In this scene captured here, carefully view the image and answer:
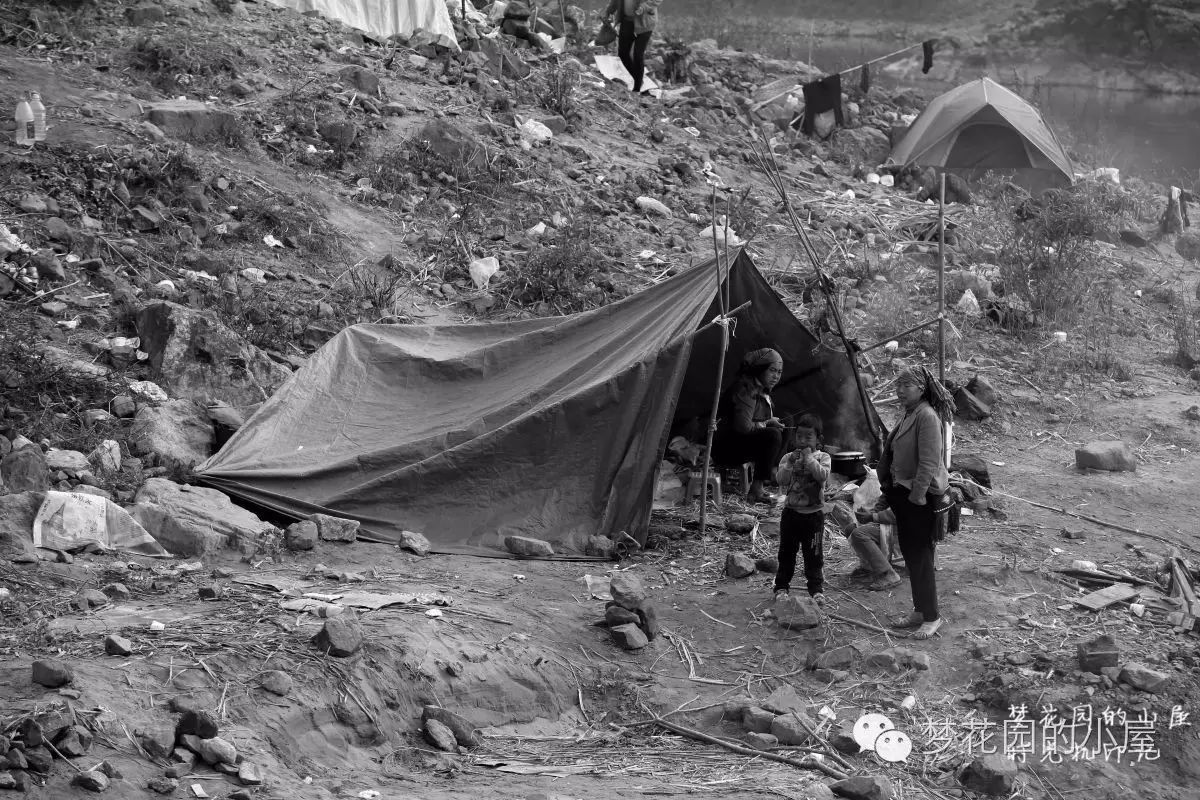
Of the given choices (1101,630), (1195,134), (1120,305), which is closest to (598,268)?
(1120,305)

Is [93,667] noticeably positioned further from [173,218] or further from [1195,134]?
[1195,134]

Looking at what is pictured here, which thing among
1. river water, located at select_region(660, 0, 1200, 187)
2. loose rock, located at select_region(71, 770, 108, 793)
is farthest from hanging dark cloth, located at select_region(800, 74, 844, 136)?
loose rock, located at select_region(71, 770, 108, 793)

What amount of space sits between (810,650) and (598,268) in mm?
5137

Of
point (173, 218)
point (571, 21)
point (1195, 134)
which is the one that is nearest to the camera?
point (173, 218)

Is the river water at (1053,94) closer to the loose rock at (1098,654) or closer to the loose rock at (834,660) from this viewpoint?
the loose rock at (1098,654)

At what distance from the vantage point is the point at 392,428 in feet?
21.8

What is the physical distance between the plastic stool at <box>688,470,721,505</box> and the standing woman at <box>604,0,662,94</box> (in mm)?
7799

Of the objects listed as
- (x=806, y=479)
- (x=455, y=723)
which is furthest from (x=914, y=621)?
(x=455, y=723)

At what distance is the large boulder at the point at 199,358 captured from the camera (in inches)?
282

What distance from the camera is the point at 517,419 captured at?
6285 millimetres

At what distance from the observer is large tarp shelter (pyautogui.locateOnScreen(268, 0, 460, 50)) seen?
1290cm

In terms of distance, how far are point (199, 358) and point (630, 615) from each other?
3.32 metres

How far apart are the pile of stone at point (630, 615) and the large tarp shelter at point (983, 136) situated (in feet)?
10.0

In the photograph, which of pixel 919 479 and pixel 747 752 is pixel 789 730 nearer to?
pixel 747 752
